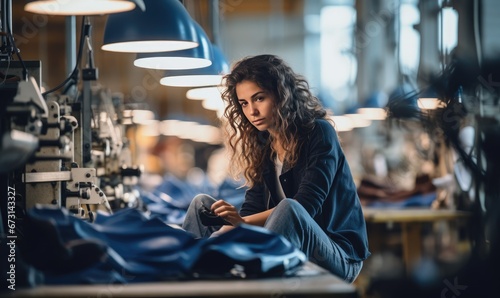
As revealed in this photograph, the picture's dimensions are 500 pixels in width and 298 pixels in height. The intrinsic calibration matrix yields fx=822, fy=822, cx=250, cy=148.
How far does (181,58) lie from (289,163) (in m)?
0.88

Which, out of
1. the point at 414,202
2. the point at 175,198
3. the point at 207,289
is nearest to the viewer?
the point at 207,289

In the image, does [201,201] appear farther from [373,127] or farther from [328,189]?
[373,127]

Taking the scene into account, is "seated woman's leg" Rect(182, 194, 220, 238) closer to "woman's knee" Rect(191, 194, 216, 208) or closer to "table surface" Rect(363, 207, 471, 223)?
"woman's knee" Rect(191, 194, 216, 208)

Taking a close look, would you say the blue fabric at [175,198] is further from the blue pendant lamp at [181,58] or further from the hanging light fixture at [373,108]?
the hanging light fixture at [373,108]

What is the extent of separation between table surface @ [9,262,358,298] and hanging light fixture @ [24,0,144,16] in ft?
3.06

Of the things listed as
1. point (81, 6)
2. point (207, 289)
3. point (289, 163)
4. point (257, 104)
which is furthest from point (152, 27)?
point (207, 289)

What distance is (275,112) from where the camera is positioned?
3590mm

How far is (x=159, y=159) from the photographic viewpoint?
24016mm

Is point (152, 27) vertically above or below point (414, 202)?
above

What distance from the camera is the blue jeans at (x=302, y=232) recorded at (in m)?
2.86

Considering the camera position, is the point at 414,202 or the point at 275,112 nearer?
the point at 275,112

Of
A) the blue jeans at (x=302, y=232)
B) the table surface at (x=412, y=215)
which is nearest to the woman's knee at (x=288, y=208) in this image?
the blue jeans at (x=302, y=232)

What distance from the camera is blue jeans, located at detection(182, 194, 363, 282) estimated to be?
113 inches

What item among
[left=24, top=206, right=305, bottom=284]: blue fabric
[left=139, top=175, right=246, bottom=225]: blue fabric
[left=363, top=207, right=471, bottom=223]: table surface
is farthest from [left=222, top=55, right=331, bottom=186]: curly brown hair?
[left=363, top=207, right=471, bottom=223]: table surface
